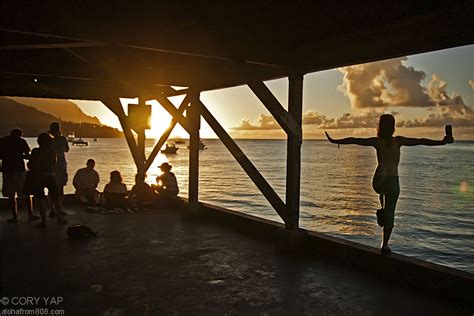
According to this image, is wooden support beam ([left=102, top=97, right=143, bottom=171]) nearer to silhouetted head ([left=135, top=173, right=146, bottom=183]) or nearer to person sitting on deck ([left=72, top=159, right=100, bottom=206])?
silhouetted head ([left=135, top=173, right=146, bottom=183])

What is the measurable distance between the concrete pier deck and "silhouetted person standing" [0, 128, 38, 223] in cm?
100

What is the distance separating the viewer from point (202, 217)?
26.7 ft

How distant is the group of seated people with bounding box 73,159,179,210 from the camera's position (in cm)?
867

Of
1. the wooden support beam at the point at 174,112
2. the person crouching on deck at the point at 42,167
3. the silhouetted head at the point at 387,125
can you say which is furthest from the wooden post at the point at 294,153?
the person crouching on deck at the point at 42,167

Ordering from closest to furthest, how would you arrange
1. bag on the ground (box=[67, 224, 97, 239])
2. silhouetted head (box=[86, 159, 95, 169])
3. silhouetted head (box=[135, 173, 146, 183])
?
bag on the ground (box=[67, 224, 97, 239]), silhouetted head (box=[86, 159, 95, 169]), silhouetted head (box=[135, 173, 146, 183])

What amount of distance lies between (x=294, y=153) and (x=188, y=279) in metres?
2.46

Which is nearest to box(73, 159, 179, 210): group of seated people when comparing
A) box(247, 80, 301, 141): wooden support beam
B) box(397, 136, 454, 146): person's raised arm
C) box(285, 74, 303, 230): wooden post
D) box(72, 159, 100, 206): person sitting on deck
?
box(72, 159, 100, 206): person sitting on deck

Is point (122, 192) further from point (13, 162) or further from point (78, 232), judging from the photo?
point (78, 232)

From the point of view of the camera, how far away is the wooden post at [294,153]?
19.0ft

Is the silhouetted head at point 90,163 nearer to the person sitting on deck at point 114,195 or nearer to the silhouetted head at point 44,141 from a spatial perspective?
the person sitting on deck at point 114,195

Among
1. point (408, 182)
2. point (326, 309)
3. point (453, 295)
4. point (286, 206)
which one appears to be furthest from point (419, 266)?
point (408, 182)

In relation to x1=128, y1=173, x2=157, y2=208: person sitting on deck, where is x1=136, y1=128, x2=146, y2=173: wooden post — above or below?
above

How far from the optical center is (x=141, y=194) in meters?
9.32

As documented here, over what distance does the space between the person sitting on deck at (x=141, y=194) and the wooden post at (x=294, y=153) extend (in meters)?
4.40
